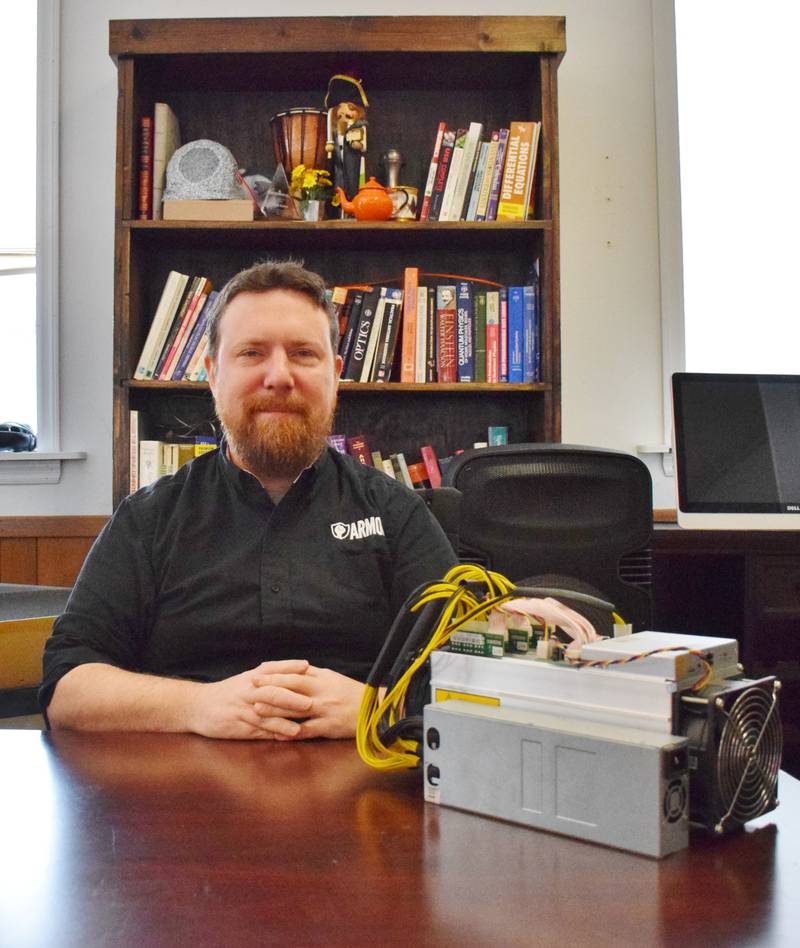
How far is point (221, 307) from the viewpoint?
164 cm

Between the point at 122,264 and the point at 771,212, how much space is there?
1.97 meters

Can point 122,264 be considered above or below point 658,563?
above

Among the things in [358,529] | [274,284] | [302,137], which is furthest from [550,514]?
[302,137]

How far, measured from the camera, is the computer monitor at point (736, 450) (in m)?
2.38

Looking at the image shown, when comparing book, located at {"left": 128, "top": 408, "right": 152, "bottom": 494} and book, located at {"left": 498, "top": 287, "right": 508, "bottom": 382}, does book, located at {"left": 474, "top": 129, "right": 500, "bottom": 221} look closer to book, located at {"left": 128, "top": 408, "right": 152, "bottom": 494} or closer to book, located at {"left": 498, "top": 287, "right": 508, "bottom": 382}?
book, located at {"left": 498, "top": 287, "right": 508, "bottom": 382}

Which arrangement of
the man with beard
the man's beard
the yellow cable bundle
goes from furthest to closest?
the man's beard → the man with beard → the yellow cable bundle

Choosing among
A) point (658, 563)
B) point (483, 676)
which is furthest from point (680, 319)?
point (483, 676)

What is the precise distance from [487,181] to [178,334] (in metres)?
0.93

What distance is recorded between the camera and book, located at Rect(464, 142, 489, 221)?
2.57 m

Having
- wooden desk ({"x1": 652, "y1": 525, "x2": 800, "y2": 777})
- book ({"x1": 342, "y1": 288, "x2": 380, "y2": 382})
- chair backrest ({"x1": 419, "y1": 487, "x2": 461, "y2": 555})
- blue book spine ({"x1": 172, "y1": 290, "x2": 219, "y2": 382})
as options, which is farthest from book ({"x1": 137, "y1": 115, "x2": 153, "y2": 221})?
wooden desk ({"x1": 652, "y1": 525, "x2": 800, "y2": 777})

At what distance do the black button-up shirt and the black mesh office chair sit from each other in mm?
228

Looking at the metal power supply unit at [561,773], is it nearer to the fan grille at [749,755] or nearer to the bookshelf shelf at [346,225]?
the fan grille at [749,755]

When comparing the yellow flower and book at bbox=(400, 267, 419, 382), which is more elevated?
the yellow flower

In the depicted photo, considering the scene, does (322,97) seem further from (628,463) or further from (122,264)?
(628,463)
